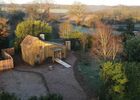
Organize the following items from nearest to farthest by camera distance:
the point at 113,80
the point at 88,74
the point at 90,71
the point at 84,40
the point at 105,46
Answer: the point at 113,80 < the point at 88,74 < the point at 90,71 < the point at 105,46 < the point at 84,40

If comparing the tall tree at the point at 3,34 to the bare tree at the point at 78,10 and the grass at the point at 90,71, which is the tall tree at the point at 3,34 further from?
the bare tree at the point at 78,10

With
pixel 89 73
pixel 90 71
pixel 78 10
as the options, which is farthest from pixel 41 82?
pixel 78 10

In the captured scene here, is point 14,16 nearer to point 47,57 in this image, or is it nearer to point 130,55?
point 47,57

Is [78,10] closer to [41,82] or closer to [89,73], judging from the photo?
[89,73]

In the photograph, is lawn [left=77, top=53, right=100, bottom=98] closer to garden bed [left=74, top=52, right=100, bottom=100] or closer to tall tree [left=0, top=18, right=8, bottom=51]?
garden bed [left=74, top=52, right=100, bottom=100]

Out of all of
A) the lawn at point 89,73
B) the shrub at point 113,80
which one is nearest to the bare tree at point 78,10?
the lawn at point 89,73

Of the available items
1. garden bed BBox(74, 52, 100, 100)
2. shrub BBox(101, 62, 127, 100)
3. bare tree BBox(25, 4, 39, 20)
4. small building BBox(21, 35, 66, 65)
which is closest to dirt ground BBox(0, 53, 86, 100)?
garden bed BBox(74, 52, 100, 100)
